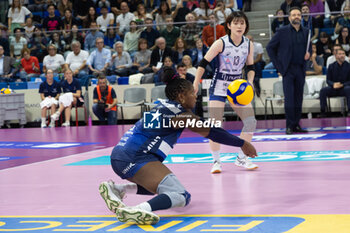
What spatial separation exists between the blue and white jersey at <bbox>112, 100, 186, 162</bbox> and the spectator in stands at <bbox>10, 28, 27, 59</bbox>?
13.1 m

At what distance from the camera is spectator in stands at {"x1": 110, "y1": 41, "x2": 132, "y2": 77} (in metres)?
15.9

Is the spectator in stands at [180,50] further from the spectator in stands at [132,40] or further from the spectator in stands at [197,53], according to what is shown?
the spectator in stands at [132,40]

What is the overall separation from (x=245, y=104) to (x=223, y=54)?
76 centimetres

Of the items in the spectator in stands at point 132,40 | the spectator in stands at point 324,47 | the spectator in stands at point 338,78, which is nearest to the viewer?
the spectator in stands at point 338,78

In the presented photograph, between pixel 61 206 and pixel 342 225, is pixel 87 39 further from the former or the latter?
pixel 342 225

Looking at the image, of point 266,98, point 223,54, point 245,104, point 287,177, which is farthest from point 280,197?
point 266,98

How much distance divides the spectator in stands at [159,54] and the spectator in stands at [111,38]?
1.31 m

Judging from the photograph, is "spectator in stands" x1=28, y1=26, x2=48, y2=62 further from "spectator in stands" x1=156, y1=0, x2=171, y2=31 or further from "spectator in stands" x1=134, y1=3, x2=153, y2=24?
"spectator in stands" x1=156, y1=0, x2=171, y2=31

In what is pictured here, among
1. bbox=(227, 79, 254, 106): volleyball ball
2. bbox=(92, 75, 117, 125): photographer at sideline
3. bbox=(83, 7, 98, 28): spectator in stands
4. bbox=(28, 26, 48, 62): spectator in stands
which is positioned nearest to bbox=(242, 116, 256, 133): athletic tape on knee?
bbox=(227, 79, 254, 106): volleyball ball

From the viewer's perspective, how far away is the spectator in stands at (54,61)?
54.7ft

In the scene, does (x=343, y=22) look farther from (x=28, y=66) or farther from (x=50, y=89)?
(x=28, y=66)

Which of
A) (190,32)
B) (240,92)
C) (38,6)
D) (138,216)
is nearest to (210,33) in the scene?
(190,32)

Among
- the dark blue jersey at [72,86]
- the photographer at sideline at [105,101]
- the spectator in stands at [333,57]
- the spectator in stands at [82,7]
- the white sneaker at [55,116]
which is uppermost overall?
the spectator in stands at [82,7]

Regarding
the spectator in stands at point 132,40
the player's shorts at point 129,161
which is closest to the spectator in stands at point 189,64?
A: the spectator in stands at point 132,40
